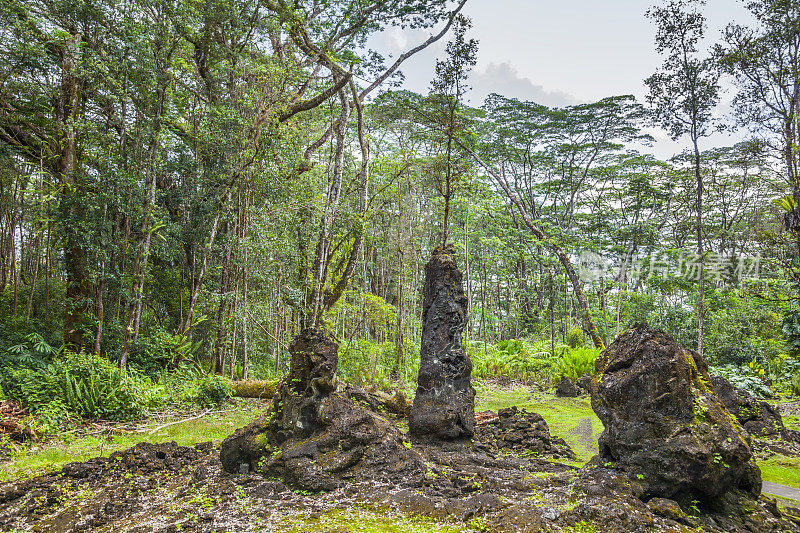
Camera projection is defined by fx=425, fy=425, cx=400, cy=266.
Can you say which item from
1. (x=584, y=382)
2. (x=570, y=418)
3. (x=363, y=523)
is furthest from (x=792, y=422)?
(x=363, y=523)

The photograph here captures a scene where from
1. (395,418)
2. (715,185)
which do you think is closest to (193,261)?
(395,418)

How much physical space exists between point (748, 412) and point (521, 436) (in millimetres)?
2869

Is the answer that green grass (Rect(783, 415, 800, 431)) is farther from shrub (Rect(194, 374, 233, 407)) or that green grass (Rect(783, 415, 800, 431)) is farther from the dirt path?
shrub (Rect(194, 374, 233, 407))

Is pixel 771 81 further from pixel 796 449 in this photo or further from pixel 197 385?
pixel 197 385

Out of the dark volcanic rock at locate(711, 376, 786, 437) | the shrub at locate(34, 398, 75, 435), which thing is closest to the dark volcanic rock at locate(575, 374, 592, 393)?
the dark volcanic rock at locate(711, 376, 786, 437)

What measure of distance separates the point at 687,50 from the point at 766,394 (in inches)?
304

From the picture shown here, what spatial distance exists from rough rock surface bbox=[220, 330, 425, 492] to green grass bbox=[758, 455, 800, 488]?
316 centimetres

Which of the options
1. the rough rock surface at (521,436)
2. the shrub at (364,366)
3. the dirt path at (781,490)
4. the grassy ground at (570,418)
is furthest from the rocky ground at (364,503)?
the shrub at (364,366)

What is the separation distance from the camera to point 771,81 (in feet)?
29.8

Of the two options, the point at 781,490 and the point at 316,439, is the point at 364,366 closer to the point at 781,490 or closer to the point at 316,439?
the point at 316,439

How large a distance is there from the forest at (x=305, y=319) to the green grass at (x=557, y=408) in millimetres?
87

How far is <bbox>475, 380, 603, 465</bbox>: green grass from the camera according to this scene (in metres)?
5.39

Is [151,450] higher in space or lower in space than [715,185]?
lower

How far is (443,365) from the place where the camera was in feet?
15.1
